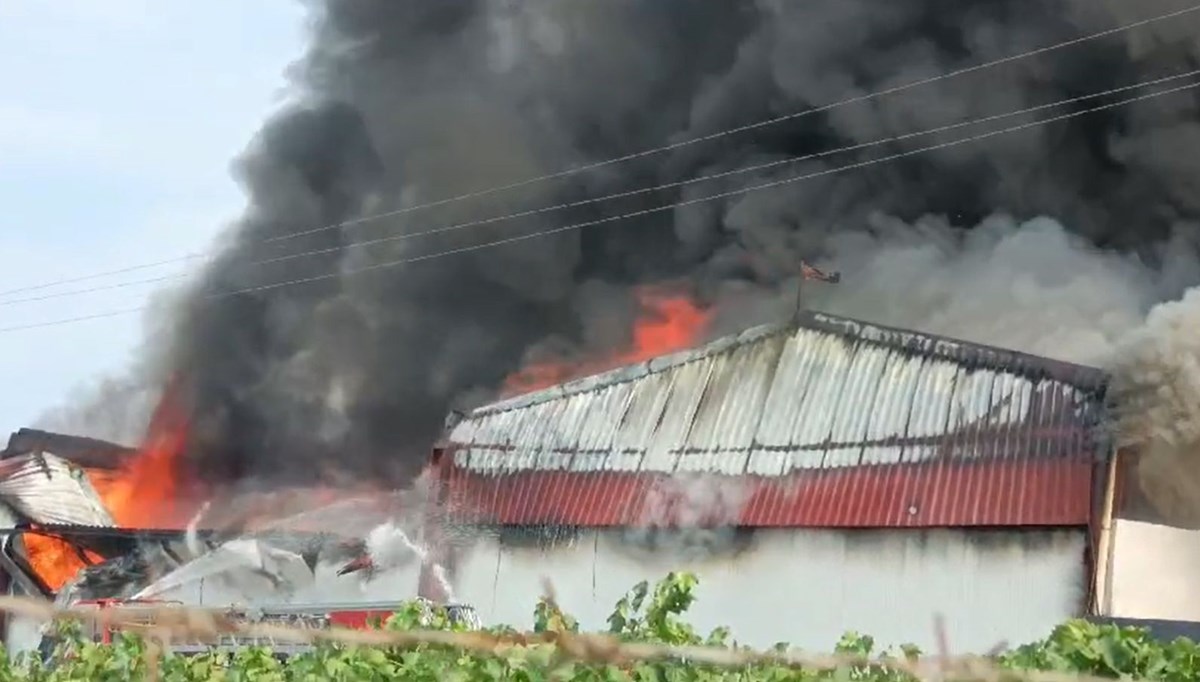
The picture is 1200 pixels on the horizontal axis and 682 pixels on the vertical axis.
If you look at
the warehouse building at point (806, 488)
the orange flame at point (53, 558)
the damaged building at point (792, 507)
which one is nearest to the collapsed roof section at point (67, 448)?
the orange flame at point (53, 558)

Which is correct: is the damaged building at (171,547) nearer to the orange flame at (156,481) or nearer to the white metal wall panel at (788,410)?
the orange flame at (156,481)

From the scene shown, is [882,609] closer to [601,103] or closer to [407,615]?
[407,615]

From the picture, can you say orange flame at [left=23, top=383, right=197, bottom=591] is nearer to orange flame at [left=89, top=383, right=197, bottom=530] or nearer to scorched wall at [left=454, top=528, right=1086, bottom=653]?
orange flame at [left=89, top=383, right=197, bottom=530]

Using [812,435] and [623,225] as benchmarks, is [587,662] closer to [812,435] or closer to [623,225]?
[812,435]

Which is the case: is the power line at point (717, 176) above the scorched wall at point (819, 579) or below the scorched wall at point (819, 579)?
above

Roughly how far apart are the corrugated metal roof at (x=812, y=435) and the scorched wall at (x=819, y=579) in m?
0.24

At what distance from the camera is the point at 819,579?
13078mm

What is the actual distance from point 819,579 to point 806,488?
947 millimetres

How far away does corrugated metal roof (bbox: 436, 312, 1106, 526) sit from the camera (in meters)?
12.5

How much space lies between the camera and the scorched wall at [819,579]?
1191cm

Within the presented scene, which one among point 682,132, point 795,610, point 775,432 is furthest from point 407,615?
point 682,132

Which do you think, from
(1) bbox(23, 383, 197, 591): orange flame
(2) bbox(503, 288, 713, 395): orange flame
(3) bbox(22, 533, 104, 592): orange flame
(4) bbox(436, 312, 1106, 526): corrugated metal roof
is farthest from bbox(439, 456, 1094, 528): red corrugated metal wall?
(1) bbox(23, 383, 197, 591): orange flame

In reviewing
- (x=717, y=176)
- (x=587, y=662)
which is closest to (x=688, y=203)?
(x=717, y=176)

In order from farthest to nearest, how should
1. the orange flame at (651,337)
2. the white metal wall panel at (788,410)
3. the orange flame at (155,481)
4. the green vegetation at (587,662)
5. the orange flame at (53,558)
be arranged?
the orange flame at (155,481) < the orange flame at (651,337) < the orange flame at (53,558) < the white metal wall panel at (788,410) < the green vegetation at (587,662)
